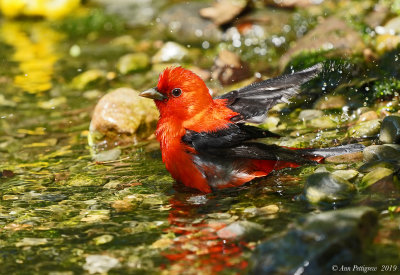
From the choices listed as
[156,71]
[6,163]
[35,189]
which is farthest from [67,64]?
[35,189]

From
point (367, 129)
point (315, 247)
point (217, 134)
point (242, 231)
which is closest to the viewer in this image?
point (315, 247)

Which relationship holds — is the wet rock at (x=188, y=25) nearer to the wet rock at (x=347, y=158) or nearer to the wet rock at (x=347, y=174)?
the wet rock at (x=347, y=158)

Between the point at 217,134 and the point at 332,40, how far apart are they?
3.40 m

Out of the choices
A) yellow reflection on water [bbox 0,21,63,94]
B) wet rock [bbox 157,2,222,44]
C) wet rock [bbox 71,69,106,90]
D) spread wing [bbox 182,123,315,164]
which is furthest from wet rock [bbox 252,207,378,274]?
wet rock [bbox 157,2,222,44]

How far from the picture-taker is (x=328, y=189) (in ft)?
12.6

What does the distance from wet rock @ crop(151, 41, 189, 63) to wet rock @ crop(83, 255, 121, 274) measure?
5333 millimetres

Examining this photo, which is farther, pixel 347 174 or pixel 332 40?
pixel 332 40

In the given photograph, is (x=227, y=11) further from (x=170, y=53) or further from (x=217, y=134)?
(x=217, y=134)

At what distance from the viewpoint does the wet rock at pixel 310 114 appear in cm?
588

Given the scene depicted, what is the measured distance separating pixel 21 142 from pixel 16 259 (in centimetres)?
293

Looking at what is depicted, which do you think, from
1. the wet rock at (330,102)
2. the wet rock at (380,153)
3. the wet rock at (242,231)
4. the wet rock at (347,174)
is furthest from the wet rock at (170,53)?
the wet rock at (242,231)

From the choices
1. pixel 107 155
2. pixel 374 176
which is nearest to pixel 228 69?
pixel 107 155

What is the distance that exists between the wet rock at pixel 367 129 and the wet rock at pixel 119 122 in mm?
2042

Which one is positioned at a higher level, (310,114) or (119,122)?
(119,122)
